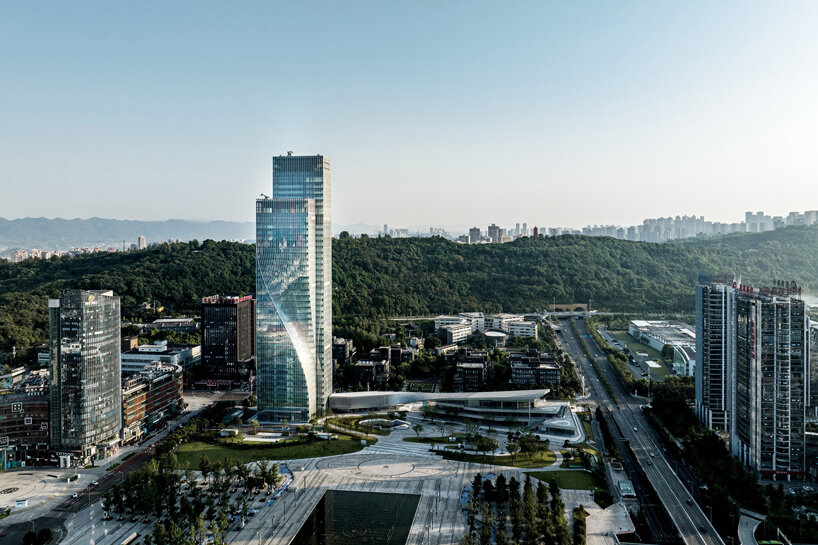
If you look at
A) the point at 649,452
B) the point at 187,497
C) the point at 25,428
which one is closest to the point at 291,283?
the point at 187,497

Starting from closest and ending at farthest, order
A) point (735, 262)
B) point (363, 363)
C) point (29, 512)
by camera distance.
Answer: point (29, 512)
point (363, 363)
point (735, 262)

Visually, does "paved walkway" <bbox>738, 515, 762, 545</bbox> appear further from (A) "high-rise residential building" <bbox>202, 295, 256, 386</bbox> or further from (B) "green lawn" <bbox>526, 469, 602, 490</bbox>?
(A) "high-rise residential building" <bbox>202, 295, 256, 386</bbox>

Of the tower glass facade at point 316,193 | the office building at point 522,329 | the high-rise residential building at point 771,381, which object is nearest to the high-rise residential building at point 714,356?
the high-rise residential building at point 771,381

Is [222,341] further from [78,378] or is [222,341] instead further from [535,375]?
[535,375]

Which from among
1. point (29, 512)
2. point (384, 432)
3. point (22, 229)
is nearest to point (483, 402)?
point (384, 432)

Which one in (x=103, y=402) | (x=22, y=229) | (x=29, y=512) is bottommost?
(x=29, y=512)

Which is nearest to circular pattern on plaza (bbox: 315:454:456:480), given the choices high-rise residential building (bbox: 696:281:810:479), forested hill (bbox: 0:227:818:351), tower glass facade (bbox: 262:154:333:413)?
tower glass facade (bbox: 262:154:333:413)

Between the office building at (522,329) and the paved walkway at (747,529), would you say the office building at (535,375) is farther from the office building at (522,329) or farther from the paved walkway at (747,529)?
the paved walkway at (747,529)

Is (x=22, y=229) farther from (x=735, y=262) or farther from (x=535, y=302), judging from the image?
(x=735, y=262)
